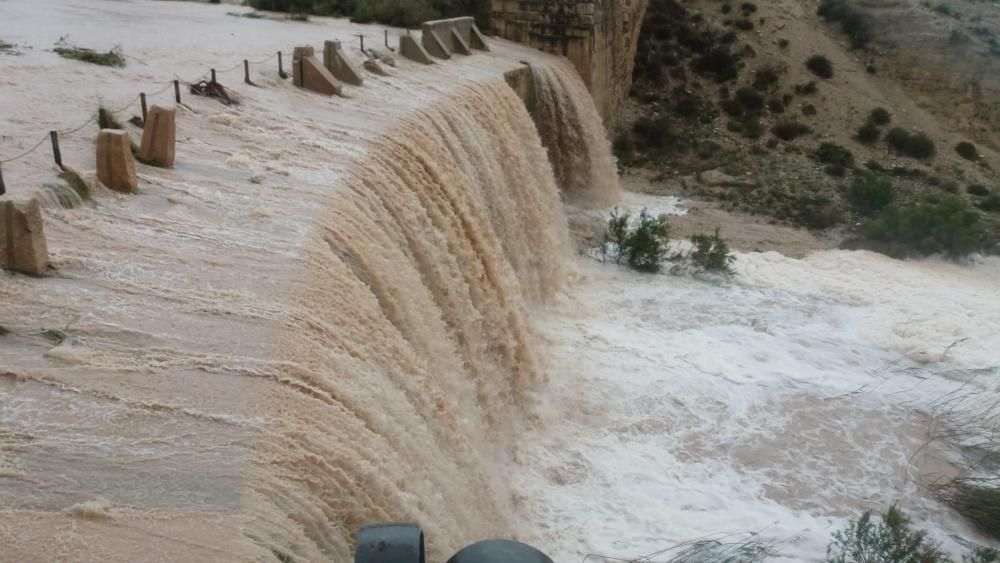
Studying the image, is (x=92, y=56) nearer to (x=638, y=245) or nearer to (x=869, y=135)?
(x=638, y=245)

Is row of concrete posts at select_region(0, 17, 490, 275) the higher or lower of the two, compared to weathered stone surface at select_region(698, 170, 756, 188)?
higher

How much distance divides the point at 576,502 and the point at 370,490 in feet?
8.93

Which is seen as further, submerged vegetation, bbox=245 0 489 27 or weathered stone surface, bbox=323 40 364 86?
submerged vegetation, bbox=245 0 489 27

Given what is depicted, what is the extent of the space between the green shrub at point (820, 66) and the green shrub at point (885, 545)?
15.4 metres

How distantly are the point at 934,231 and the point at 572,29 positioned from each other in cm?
659

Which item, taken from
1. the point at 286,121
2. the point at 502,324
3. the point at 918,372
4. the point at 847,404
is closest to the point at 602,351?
the point at 502,324

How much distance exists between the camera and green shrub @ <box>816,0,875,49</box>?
786 inches

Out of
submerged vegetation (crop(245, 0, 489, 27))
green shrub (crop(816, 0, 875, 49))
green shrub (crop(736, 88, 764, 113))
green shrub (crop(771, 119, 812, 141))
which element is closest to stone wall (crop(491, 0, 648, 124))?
submerged vegetation (crop(245, 0, 489, 27))

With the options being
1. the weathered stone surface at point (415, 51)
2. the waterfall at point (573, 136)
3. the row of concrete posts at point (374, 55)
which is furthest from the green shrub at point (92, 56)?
the waterfall at point (573, 136)

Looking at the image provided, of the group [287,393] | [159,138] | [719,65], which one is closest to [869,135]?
[719,65]

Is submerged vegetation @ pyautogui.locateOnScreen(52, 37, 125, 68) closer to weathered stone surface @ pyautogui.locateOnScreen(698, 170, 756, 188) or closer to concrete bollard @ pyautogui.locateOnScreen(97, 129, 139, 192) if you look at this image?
concrete bollard @ pyautogui.locateOnScreen(97, 129, 139, 192)

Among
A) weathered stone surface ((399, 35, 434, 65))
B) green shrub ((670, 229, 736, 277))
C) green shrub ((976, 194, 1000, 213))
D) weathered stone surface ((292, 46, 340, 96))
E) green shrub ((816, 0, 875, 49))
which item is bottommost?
green shrub ((670, 229, 736, 277))

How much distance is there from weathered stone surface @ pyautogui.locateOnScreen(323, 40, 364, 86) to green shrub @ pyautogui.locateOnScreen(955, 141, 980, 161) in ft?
44.5

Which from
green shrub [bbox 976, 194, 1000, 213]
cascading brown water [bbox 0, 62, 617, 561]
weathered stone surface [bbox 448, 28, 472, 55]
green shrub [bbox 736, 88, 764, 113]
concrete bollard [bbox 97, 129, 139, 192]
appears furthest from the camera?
green shrub [bbox 736, 88, 764, 113]
